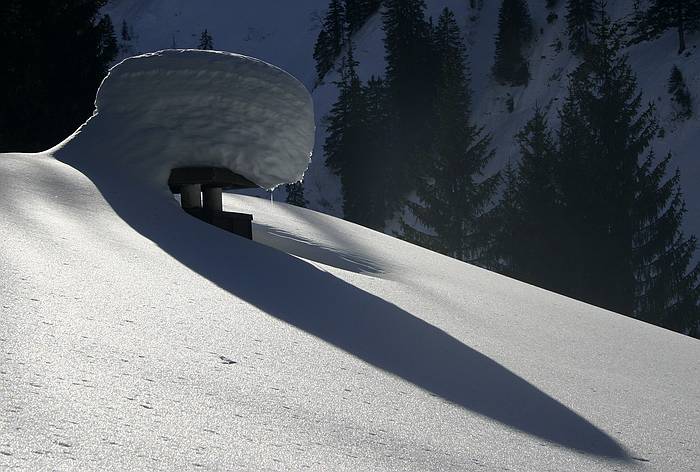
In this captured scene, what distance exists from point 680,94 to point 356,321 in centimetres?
3603

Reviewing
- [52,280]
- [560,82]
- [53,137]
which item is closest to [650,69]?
[560,82]

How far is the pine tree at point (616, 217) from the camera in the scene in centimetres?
2006

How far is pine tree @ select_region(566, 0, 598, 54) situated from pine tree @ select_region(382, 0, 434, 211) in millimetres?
8817

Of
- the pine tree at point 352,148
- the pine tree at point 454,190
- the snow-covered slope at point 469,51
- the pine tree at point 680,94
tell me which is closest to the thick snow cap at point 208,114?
the pine tree at point 454,190

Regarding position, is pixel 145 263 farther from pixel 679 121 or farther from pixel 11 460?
pixel 679 121

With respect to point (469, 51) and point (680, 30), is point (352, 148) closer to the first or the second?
point (680, 30)

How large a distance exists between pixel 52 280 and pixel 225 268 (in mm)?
1393

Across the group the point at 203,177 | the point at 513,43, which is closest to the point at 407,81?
the point at 513,43

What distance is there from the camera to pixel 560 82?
45750mm

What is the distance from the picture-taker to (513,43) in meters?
50.4

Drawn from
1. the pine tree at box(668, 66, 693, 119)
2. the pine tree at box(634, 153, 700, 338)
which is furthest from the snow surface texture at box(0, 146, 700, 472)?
the pine tree at box(668, 66, 693, 119)

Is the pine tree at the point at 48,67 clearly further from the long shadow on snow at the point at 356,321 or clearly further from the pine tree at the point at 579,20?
the pine tree at the point at 579,20

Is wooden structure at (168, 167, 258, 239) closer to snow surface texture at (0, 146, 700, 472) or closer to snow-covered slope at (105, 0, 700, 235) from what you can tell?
snow surface texture at (0, 146, 700, 472)

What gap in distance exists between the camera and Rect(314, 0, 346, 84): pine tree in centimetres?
6216
